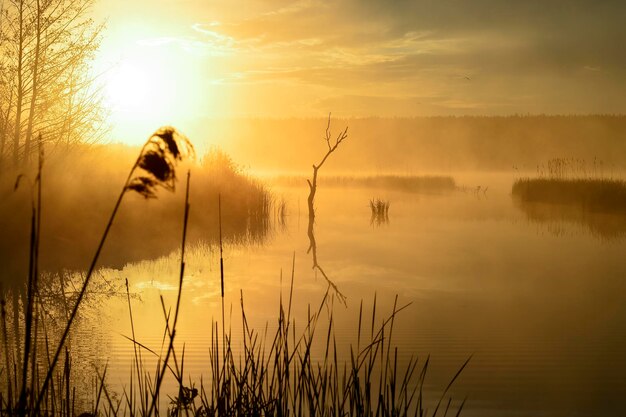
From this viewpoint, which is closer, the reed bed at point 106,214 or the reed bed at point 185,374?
the reed bed at point 185,374

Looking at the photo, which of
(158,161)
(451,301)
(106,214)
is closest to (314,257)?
(451,301)

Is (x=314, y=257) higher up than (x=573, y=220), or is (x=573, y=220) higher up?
(x=573, y=220)

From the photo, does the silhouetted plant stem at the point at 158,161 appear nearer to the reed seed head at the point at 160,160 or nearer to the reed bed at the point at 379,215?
the reed seed head at the point at 160,160

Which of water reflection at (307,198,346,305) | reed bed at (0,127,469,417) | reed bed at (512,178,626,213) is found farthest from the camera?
reed bed at (512,178,626,213)

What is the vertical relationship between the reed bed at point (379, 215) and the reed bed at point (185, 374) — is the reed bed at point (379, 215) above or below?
above

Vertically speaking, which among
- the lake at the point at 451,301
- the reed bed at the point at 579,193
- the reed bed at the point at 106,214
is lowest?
the lake at the point at 451,301

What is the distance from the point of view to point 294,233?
52.9ft

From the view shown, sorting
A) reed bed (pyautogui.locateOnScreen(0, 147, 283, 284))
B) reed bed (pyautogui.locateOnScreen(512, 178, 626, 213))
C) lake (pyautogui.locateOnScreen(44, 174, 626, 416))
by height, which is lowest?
lake (pyautogui.locateOnScreen(44, 174, 626, 416))

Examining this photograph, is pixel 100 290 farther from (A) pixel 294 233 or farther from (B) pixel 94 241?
(A) pixel 294 233

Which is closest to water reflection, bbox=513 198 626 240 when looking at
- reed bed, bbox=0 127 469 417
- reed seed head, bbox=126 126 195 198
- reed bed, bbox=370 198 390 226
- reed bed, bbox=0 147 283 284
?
reed bed, bbox=370 198 390 226

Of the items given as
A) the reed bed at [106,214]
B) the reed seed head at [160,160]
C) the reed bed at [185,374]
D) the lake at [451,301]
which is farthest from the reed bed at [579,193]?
the reed seed head at [160,160]

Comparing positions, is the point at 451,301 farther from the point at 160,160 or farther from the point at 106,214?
the point at 160,160

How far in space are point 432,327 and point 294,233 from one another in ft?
28.0

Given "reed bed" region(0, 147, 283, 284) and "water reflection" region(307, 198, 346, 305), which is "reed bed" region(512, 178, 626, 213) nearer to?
"water reflection" region(307, 198, 346, 305)
